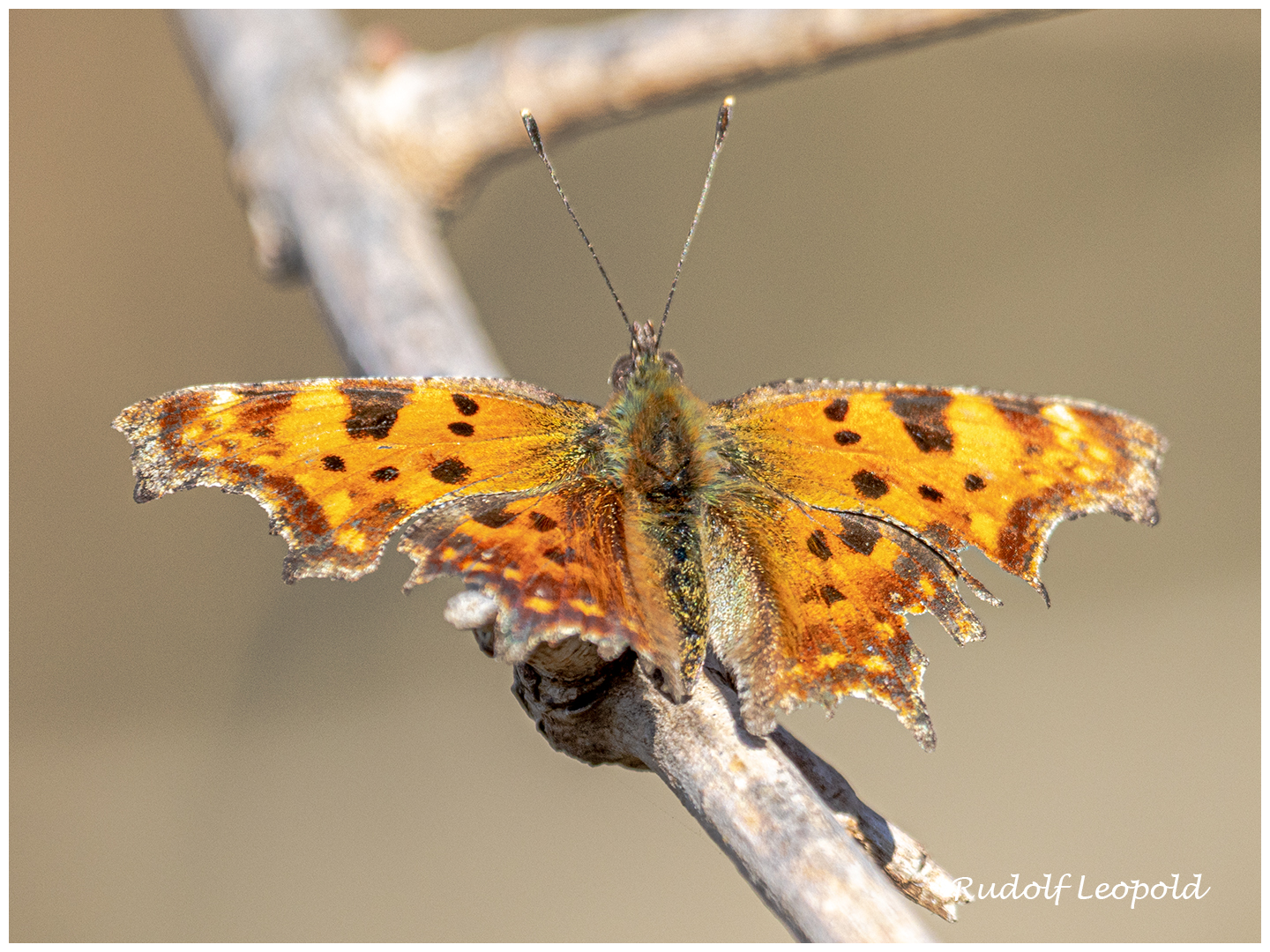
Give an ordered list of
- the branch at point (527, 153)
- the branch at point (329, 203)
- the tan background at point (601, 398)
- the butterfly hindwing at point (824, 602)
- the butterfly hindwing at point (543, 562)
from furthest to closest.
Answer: the tan background at point (601, 398) → the branch at point (329, 203) → the butterfly hindwing at point (824, 602) → the butterfly hindwing at point (543, 562) → the branch at point (527, 153)

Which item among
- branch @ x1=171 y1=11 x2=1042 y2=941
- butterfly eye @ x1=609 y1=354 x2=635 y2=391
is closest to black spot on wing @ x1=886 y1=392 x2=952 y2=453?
butterfly eye @ x1=609 y1=354 x2=635 y2=391

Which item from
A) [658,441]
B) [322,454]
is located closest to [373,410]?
[322,454]

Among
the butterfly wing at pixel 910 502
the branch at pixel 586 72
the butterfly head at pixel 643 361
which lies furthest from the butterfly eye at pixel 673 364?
the branch at pixel 586 72

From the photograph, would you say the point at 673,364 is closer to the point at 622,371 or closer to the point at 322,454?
the point at 622,371

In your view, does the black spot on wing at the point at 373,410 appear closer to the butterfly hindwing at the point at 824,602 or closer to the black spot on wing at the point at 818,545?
the butterfly hindwing at the point at 824,602

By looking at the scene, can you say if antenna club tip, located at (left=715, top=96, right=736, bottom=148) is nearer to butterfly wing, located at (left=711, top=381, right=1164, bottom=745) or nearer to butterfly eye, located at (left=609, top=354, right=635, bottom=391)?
butterfly eye, located at (left=609, top=354, right=635, bottom=391)

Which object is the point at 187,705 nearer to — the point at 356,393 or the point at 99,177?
the point at 99,177

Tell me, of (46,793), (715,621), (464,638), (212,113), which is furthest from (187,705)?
(715,621)
